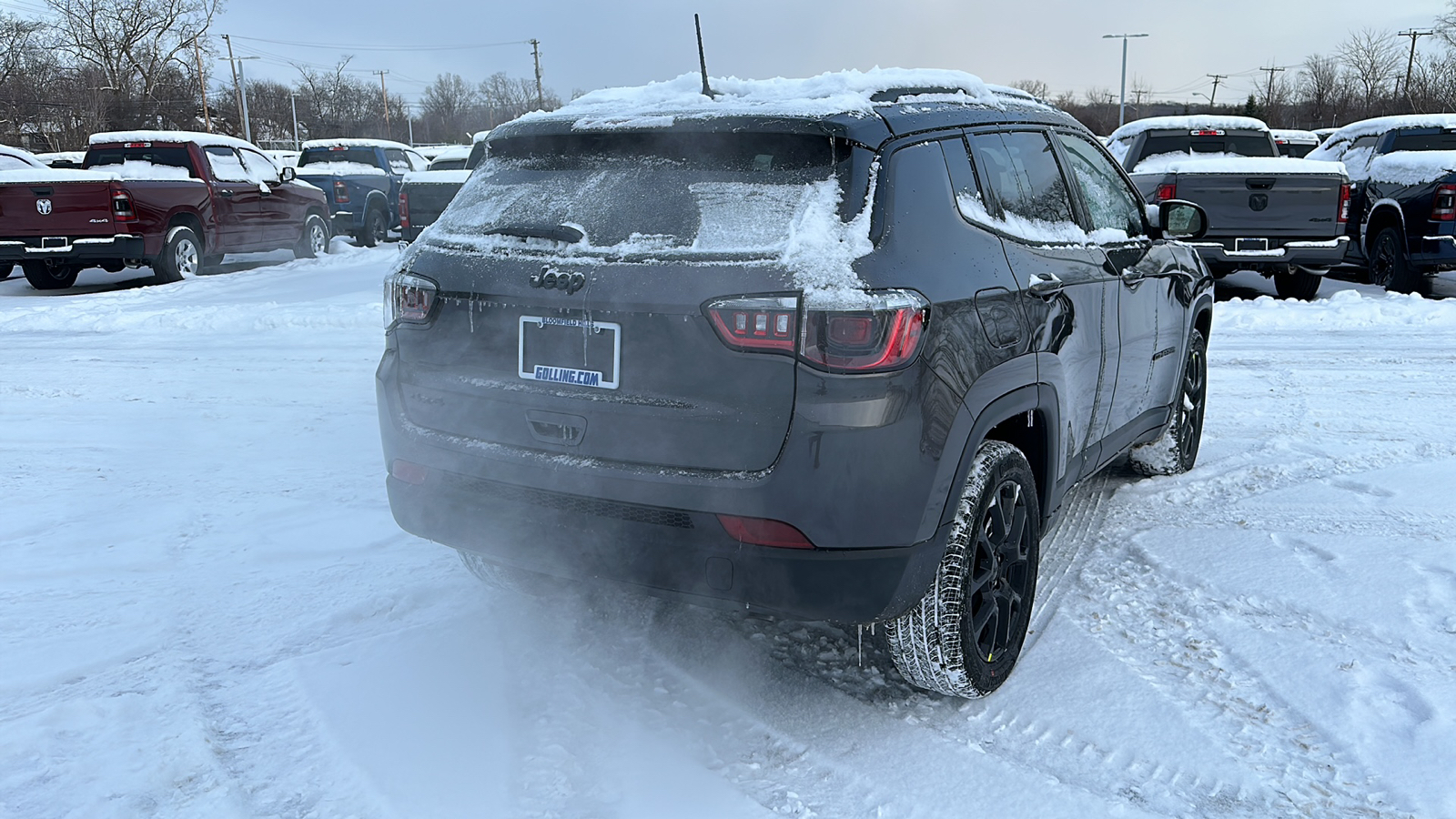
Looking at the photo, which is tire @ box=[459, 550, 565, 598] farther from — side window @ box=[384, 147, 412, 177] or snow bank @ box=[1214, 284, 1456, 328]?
side window @ box=[384, 147, 412, 177]

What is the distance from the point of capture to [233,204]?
13836mm

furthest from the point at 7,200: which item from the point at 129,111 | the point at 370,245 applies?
the point at 129,111

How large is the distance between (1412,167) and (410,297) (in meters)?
11.3

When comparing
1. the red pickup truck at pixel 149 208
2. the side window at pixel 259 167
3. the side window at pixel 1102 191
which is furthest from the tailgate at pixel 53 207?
the side window at pixel 1102 191

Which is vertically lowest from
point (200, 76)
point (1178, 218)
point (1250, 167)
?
point (1178, 218)

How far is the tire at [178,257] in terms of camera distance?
12672 mm

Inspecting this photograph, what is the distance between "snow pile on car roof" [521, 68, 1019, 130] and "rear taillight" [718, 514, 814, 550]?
3.48 feet

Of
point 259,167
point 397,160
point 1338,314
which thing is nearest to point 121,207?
point 259,167

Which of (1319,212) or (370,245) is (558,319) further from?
(370,245)

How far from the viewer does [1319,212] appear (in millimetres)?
10094

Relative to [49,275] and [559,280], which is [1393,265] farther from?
[49,275]

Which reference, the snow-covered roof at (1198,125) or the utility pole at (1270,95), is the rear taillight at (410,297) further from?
the utility pole at (1270,95)

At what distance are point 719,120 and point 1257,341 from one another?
7345 millimetres

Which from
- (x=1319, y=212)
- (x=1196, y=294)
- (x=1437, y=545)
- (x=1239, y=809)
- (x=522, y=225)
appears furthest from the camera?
(x=1319, y=212)
